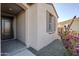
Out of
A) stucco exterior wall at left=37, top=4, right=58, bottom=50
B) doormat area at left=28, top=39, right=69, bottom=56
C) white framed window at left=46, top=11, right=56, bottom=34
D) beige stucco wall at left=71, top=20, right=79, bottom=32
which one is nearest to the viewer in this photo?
beige stucco wall at left=71, top=20, right=79, bottom=32

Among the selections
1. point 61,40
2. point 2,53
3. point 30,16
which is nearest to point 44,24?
point 30,16

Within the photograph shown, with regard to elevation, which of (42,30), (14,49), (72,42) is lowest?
(14,49)

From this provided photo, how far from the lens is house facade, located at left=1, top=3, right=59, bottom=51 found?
4.34 m

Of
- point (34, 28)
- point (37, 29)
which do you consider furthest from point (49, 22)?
point (34, 28)

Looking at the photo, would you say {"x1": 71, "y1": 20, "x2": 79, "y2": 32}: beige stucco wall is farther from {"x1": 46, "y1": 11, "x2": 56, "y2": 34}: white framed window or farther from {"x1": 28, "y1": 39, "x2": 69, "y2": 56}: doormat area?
{"x1": 46, "y1": 11, "x2": 56, "y2": 34}: white framed window

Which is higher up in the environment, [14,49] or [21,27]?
[21,27]

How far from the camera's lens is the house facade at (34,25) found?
4340 mm

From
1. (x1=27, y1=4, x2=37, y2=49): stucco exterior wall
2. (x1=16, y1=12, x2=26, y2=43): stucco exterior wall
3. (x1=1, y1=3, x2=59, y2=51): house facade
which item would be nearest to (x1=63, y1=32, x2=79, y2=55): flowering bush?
(x1=1, y1=3, x2=59, y2=51): house facade

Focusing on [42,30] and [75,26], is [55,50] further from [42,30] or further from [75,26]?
[42,30]

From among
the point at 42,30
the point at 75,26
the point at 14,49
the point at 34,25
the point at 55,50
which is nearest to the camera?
the point at 75,26

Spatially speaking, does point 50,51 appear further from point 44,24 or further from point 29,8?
point 29,8

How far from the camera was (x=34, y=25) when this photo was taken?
443cm

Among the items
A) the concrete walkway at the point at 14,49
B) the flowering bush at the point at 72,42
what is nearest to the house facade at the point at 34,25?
the concrete walkway at the point at 14,49

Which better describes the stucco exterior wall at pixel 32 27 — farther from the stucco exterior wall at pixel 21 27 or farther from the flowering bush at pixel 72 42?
the flowering bush at pixel 72 42
